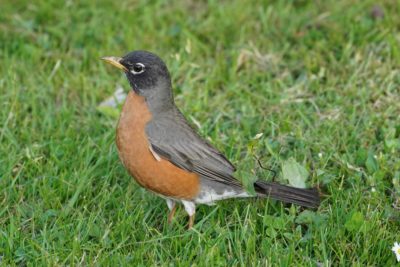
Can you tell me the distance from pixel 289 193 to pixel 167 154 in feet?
2.52

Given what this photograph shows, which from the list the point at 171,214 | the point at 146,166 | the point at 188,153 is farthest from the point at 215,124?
the point at 146,166

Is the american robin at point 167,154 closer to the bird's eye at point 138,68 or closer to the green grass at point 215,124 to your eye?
the bird's eye at point 138,68

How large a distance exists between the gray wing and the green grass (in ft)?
0.76

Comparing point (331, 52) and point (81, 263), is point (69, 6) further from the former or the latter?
point (81, 263)

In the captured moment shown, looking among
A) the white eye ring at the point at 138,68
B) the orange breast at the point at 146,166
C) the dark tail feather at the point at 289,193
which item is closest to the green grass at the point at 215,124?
the dark tail feather at the point at 289,193

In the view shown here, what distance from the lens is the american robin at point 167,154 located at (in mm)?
4531

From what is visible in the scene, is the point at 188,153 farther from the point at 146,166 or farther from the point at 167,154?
the point at 146,166

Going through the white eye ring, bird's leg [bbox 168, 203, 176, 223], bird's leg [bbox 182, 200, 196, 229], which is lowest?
bird's leg [bbox 168, 203, 176, 223]

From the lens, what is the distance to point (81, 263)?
4.06 meters

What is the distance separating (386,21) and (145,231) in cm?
308

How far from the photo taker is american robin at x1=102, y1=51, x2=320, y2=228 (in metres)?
4.53

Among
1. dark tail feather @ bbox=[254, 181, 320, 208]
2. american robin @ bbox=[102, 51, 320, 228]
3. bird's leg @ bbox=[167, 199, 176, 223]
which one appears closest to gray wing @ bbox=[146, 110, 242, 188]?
american robin @ bbox=[102, 51, 320, 228]

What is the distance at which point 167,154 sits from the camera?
458 cm

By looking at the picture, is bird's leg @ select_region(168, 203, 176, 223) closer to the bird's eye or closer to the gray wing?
the gray wing
